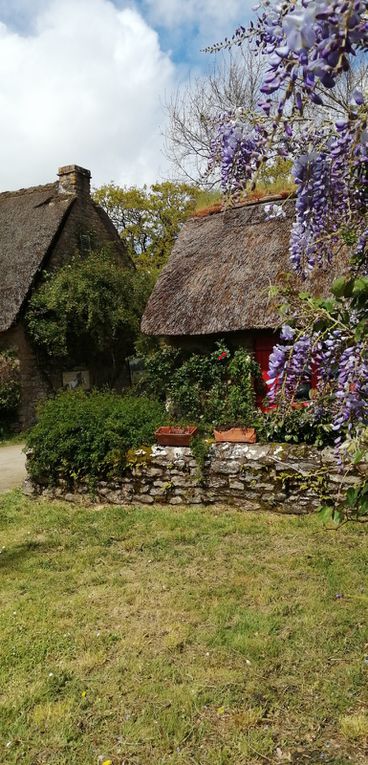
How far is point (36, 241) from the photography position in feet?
44.8

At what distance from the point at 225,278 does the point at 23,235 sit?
23.9 feet

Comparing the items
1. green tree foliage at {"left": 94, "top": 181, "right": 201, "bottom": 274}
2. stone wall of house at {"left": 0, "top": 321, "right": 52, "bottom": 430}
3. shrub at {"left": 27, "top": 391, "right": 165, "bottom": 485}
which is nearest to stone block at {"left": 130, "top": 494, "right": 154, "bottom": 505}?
shrub at {"left": 27, "top": 391, "right": 165, "bottom": 485}

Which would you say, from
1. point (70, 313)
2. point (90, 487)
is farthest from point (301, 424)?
point (70, 313)

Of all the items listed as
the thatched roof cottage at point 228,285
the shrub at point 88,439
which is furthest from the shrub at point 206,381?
the shrub at point 88,439

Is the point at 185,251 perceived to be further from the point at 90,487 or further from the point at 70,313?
the point at 90,487

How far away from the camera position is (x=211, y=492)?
6270 millimetres

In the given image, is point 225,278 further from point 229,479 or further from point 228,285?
point 229,479

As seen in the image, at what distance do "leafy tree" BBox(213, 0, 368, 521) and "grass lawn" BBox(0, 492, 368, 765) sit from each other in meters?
1.00

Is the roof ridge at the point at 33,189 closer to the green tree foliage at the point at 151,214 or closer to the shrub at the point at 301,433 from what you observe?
the green tree foliage at the point at 151,214

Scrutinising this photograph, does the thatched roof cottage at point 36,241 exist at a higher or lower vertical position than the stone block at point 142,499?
higher

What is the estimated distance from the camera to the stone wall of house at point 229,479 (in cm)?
575

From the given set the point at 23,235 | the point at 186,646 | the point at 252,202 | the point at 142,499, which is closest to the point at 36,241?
the point at 23,235

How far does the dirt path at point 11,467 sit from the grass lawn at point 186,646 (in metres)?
2.67

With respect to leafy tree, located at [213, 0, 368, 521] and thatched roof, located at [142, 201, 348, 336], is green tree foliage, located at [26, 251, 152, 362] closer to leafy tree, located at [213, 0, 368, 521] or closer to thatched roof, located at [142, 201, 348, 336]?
thatched roof, located at [142, 201, 348, 336]
